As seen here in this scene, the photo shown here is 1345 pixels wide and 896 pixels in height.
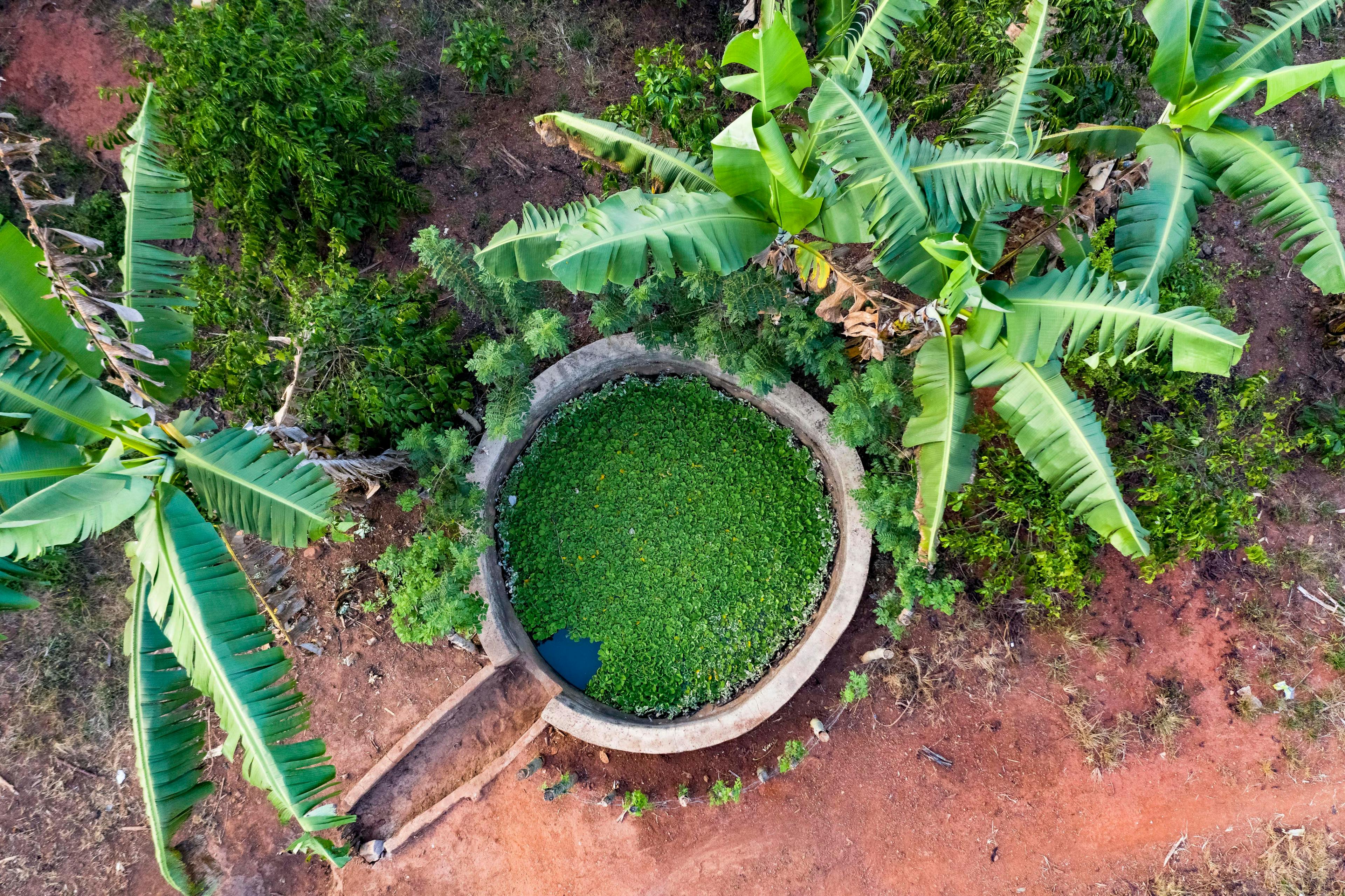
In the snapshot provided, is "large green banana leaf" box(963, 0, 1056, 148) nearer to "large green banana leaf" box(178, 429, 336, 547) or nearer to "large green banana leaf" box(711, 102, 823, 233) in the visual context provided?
"large green banana leaf" box(711, 102, 823, 233)

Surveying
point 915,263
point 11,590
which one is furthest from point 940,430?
point 11,590

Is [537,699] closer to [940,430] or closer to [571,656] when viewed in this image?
[571,656]

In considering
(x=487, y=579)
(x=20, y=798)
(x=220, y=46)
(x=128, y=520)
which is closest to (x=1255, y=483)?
(x=487, y=579)

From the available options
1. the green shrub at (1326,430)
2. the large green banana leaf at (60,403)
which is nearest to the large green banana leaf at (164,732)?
the large green banana leaf at (60,403)

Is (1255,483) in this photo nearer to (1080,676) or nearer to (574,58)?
(1080,676)

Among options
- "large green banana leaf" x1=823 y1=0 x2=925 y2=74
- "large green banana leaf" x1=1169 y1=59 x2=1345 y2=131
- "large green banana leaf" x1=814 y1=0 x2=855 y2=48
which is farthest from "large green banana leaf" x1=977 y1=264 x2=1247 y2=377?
"large green banana leaf" x1=814 y1=0 x2=855 y2=48

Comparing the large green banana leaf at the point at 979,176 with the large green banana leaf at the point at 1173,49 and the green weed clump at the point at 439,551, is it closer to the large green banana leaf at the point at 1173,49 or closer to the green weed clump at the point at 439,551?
the large green banana leaf at the point at 1173,49
